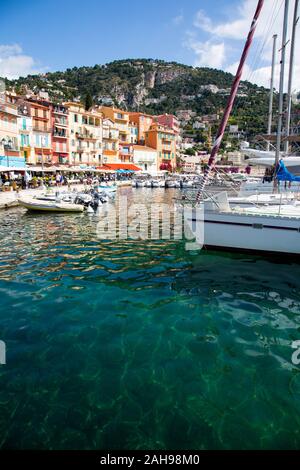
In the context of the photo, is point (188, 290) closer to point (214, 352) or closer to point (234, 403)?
point (214, 352)

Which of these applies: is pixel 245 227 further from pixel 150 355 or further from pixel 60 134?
pixel 60 134

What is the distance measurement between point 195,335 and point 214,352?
2.47ft

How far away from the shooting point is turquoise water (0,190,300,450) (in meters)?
5.07

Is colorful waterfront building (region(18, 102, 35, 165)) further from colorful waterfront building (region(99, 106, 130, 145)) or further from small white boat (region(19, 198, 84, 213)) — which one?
small white boat (region(19, 198, 84, 213))

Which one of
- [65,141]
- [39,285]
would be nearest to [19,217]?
[39,285]

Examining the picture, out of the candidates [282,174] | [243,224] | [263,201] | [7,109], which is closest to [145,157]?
[7,109]

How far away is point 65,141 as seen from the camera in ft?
222

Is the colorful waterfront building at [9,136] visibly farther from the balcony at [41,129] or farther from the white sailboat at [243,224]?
the white sailboat at [243,224]

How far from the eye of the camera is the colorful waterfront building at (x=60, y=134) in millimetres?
64250

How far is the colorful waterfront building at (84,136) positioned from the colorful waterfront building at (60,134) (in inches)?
48.5

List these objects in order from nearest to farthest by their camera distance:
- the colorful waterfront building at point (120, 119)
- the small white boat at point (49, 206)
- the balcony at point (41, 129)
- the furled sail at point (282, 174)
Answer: the furled sail at point (282, 174)
the small white boat at point (49, 206)
the balcony at point (41, 129)
the colorful waterfront building at point (120, 119)

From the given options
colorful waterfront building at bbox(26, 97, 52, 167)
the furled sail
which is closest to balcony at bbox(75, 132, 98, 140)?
colorful waterfront building at bbox(26, 97, 52, 167)

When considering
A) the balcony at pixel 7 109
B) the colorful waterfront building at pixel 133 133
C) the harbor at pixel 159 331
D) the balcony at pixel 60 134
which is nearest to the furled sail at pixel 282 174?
the harbor at pixel 159 331

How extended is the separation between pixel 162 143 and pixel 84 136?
31.6 meters
